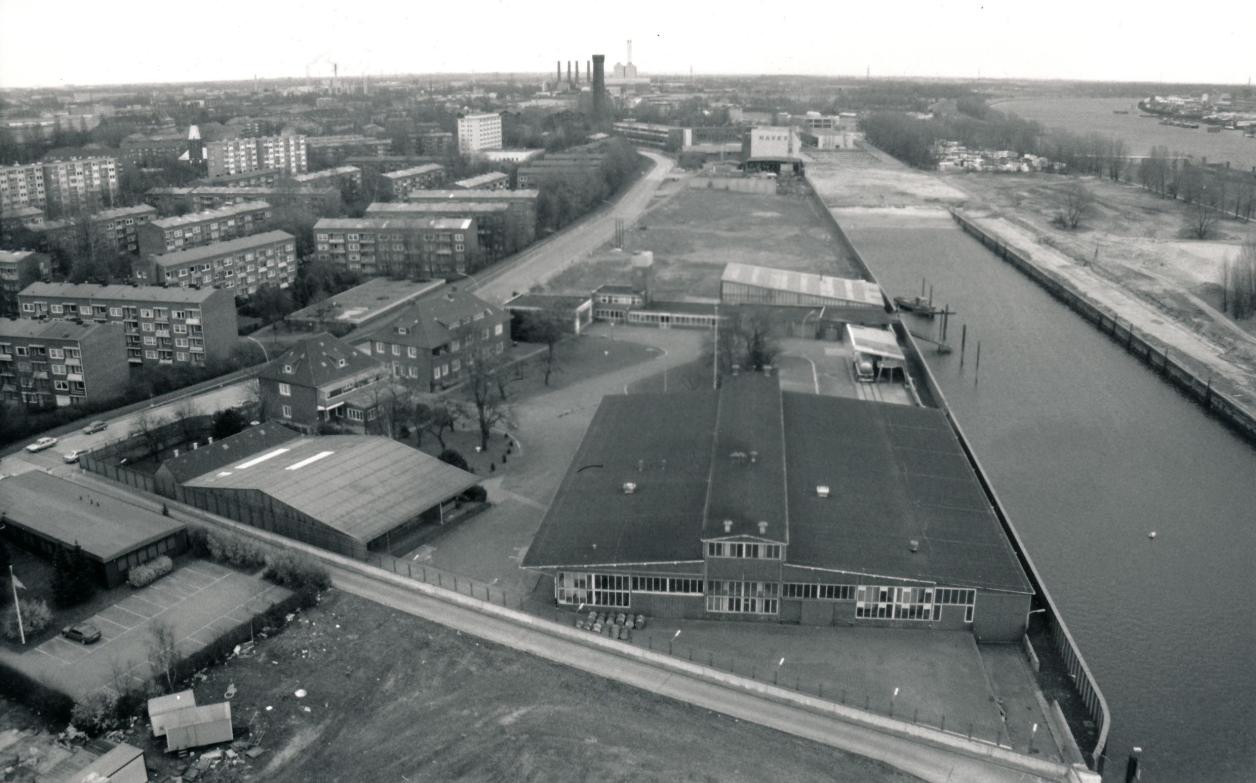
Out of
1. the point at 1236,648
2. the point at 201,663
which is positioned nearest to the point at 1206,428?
the point at 1236,648

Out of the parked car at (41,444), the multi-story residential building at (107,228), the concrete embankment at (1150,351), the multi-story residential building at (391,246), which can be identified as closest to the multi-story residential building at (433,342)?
the parked car at (41,444)

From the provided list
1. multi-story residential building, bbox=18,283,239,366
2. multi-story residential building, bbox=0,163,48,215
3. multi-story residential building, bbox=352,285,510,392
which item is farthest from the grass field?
multi-story residential building, bbox=0,163,48,215

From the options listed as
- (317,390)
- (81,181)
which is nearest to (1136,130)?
(81,181)

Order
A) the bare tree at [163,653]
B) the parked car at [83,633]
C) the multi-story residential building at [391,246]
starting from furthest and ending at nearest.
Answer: the multi-story residential building at [391,246], the parked car at [83,633], the bare tree at [163,653]

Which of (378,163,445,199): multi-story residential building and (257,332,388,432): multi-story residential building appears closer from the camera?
(257,332,388,432): multi-story residential building

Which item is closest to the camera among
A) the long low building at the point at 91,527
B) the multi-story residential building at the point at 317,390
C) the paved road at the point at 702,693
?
the paved road at the point at 702,693

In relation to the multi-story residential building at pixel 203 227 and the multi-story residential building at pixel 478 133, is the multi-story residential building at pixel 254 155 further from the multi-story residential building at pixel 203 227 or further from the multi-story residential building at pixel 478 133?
the multi-story residential building at pixel 203 227

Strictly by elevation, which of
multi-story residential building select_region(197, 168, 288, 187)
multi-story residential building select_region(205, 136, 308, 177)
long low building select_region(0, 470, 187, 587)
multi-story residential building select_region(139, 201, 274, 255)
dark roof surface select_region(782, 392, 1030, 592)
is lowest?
long low building select_region(0, 470, 187, 587)

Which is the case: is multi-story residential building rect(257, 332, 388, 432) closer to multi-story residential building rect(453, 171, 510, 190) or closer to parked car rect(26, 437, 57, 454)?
parked car rect(26, 437, 57, 454)
